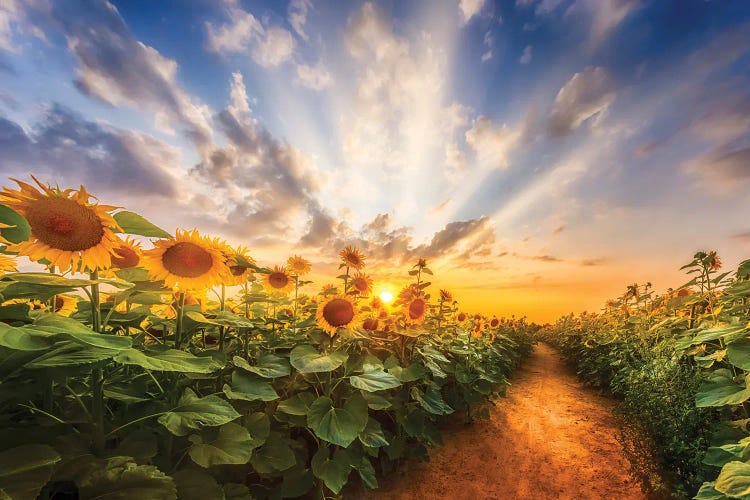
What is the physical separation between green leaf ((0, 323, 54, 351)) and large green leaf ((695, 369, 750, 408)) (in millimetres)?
3500

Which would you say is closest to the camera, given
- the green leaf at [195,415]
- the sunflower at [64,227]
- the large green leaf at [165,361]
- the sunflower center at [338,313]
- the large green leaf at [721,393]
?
the large green leaf at [165,361]

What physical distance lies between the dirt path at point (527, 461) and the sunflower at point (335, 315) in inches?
76.7

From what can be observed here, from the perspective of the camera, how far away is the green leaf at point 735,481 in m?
1.62

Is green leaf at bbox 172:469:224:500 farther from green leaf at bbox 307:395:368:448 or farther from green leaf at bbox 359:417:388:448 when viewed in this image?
green leaf at bbox 359:417:388:448

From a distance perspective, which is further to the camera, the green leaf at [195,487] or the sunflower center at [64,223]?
the green leaf at [195,487]

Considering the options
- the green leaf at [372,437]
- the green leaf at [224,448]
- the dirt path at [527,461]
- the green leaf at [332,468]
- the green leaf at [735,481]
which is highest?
the green leaf at [224,448]

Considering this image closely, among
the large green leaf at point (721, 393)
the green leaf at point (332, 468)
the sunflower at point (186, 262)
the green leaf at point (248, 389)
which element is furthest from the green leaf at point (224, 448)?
the large green leaf at point (721, 393)

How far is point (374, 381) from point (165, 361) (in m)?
1.70

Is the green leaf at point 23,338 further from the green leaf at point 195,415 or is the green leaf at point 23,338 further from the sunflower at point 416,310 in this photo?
the sunflower at point 416,310

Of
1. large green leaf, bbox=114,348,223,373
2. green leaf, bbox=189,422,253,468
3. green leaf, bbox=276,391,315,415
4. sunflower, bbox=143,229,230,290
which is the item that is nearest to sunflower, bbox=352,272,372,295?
green leaf, bbox=276,391,315,415

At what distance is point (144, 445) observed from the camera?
5.44 ft

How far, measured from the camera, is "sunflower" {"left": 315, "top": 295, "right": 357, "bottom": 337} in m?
3.08

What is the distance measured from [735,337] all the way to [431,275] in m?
2.82

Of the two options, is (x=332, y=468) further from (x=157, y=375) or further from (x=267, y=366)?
(x=157, y=375)
